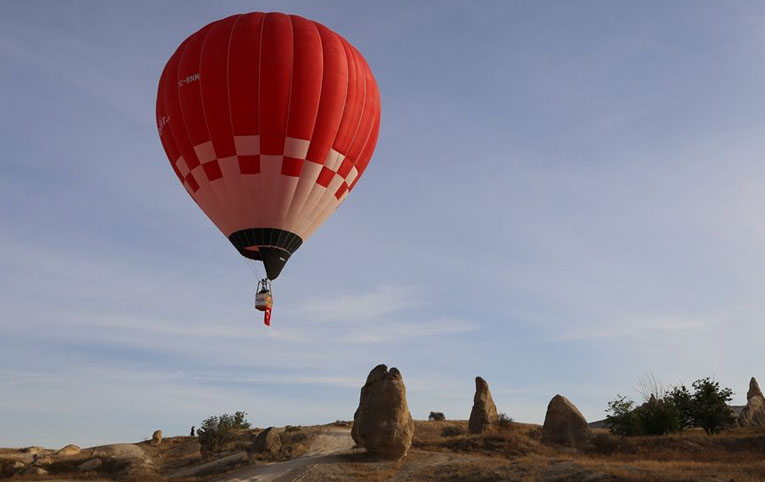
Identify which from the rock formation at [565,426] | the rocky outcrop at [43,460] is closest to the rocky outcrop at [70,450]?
the rocky outcrop at [43,460]

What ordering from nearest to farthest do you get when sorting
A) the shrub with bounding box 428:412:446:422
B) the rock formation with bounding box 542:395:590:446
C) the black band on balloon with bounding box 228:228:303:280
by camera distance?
1. the black band on balloon with bounding box 228:228:303:280
2. the rock formation with bounding box 542:395:590:446
3. the shrub with bounding box 428:412:446:422

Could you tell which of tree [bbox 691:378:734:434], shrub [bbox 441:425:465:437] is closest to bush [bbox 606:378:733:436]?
tree [bbox 691:378:734:434]

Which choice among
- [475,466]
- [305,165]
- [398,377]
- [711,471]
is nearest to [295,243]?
[305,165]

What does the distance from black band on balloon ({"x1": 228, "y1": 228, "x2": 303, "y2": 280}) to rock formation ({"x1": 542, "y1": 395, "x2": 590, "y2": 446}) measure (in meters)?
19.6

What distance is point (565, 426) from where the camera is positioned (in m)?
36.4

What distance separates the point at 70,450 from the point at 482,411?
31.4 metres

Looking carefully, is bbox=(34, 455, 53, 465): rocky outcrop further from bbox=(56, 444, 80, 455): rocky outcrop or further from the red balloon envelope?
the red balloon envelope

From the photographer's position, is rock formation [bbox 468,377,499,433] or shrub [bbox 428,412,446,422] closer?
rock formation [bbox 468,377,499,433]

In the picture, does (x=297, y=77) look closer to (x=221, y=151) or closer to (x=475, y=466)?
(x=221, y=151)

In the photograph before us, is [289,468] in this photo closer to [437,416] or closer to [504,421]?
[504,421]

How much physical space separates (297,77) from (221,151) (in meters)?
4.60

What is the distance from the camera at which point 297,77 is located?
88.6 ft

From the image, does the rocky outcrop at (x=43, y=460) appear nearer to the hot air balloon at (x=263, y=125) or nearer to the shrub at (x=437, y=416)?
the hot air balloon at (x=263, y=125)

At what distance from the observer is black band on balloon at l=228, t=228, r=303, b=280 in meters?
27.3
